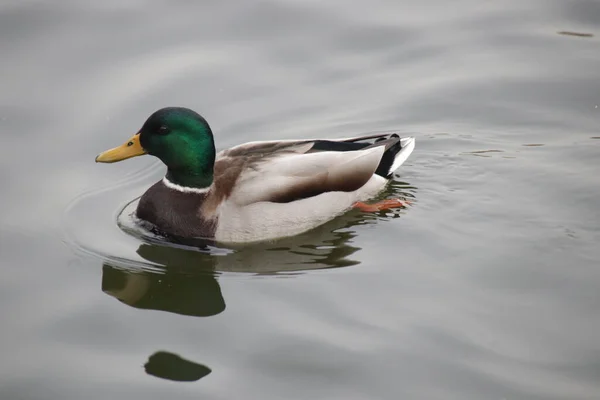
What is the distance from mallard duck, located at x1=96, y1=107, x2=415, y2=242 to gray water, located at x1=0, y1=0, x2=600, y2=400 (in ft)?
0.72

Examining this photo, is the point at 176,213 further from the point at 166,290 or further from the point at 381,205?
the point at 381,205

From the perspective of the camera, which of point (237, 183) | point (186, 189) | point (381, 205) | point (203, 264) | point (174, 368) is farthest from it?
point (381, 205)

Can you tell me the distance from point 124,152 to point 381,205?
93.6 inches

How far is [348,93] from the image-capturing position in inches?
428

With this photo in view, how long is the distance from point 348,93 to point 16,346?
5.06m

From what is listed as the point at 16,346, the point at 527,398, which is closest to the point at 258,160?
the point at 16,346

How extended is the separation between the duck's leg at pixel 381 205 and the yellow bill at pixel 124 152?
80.1 inches

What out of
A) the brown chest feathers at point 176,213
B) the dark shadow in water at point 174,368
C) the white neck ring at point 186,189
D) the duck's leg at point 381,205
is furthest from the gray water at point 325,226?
the white neck ring at point 186,189

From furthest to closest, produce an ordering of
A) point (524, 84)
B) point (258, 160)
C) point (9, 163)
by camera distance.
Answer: point (524, 84) < point (9, 163) < point (258, 160)

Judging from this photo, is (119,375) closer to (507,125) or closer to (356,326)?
(356,326)

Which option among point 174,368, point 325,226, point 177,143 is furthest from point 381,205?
point 174,368

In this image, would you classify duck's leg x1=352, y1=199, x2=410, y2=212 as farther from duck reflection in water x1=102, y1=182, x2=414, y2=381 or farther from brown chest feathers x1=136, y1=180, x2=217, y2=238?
brown chest feathers x1=136, y1=180, x2=217, y2=238

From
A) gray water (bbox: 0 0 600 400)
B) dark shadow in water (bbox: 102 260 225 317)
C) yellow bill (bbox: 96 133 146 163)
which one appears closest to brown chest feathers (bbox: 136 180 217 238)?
gray water (bbox: 0 0 600 400)

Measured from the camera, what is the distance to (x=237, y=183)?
8.70 meters
